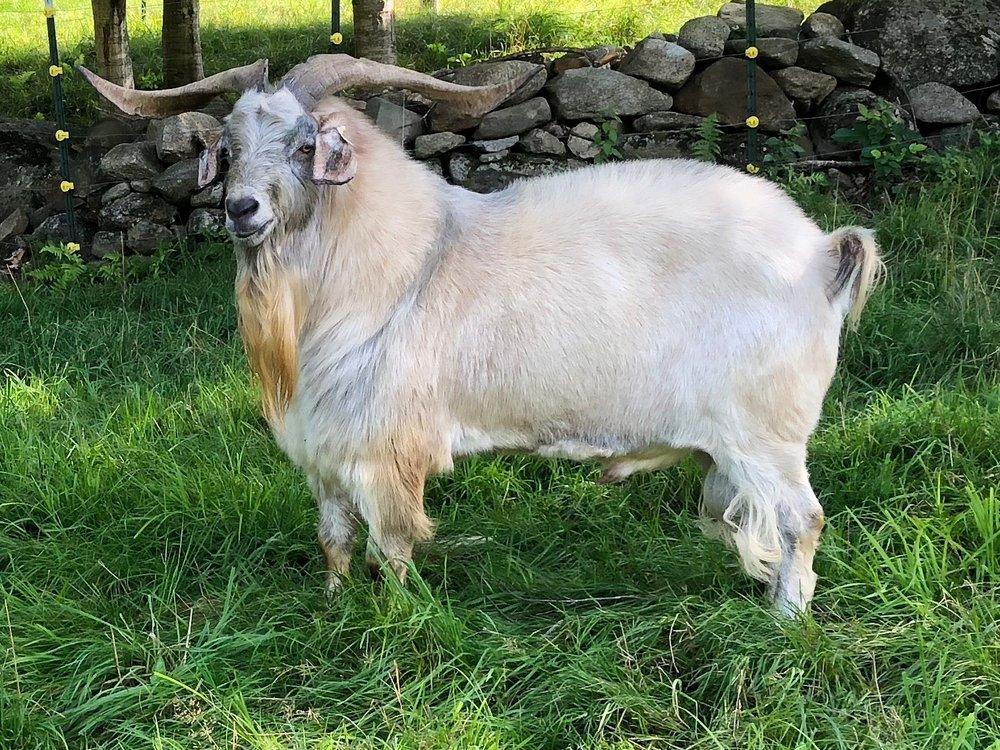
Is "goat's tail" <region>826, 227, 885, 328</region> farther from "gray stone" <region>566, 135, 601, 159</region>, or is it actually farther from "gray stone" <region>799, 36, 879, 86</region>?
"gray stone" <region>799, 36, 879, 86</region>

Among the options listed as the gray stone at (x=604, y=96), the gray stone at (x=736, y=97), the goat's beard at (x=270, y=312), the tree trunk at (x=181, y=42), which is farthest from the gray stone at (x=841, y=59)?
the goat's beard at (x=270, y=312)

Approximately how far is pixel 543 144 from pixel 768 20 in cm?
176

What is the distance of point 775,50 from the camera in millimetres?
6574

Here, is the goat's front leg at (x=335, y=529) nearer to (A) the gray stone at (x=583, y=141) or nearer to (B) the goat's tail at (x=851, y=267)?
(B) the goat's tail at (x=851, y=267)

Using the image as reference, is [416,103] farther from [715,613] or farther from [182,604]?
[715,613]

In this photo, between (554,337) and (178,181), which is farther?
(178,181)

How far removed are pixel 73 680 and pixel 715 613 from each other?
1.86 meters

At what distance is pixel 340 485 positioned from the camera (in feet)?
10.7

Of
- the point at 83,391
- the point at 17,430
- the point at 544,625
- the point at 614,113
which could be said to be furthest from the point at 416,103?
the point at 544,625

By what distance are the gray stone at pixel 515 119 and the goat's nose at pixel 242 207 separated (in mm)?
3958

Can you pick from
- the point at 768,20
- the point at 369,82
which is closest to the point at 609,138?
the point at 768,20

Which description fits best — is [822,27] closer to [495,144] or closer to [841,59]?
[841,59]

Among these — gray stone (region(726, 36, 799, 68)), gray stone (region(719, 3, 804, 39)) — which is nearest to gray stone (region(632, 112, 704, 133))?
gray stone (region(726, 36, 799, 68))

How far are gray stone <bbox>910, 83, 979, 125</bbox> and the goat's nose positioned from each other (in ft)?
16.5
